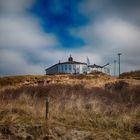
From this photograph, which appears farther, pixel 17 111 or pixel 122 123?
pixel 17 111

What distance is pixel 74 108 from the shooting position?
962 cm

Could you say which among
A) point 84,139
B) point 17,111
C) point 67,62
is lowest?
point 84,139

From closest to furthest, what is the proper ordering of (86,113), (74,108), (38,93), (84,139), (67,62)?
(84,139) < (86,113) < (74,108) < (38,93) < (67,62)

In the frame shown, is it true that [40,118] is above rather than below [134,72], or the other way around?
below

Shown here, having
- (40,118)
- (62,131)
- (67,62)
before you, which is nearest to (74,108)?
(40,118)

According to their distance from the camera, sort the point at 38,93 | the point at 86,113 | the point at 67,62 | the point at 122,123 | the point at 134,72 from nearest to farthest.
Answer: the point at 122,123 → the point at 86,113 → the point at 38,93 → the point at 134,72 → the point at 67,62

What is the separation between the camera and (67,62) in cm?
9075

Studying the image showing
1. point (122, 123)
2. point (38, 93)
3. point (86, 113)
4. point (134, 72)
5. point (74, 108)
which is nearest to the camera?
point (122, 123)

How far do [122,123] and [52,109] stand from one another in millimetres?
2475

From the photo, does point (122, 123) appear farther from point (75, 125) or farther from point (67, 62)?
point (67, 62)

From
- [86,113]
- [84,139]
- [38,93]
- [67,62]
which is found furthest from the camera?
[67,62]

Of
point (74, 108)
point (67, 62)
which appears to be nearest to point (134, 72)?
point (67, 62)

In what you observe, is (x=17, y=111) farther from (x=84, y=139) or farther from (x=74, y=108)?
(x=84, y=139)

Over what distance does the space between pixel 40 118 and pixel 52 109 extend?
0.97m
